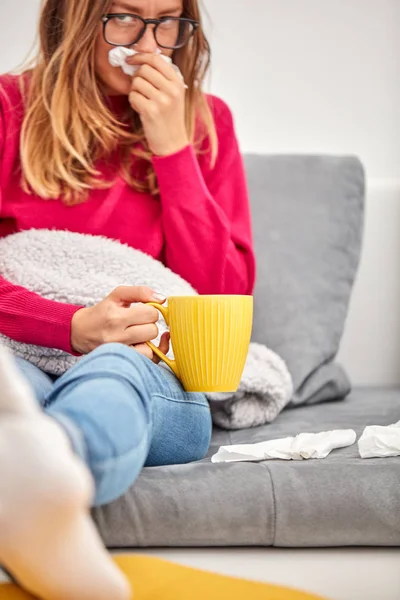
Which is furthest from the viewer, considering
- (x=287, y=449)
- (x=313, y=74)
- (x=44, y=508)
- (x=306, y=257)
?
(x=313, y=74)

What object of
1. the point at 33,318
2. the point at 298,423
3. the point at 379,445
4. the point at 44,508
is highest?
the point at 44,508

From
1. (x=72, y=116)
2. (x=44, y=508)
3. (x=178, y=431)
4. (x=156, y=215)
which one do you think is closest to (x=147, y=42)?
(x=72, y=116)

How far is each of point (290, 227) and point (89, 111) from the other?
502 millimetres

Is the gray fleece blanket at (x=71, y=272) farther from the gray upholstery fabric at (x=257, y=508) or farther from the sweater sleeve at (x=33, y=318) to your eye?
the gray upholstery fabric at (x=257, y=508)

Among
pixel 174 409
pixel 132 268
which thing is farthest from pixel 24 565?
pixel 132 268

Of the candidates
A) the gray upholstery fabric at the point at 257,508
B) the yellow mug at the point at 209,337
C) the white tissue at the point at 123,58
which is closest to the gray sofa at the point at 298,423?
the gray upholstery fabric at the point at 257,508

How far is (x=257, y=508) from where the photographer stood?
2.84 feet

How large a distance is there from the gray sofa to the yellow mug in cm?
11

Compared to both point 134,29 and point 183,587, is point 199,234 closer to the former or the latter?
point 134,29

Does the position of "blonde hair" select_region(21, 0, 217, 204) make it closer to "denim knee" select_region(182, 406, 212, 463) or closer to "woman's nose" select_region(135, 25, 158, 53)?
"woman's nose" select_region(135, 25, 158, 53)

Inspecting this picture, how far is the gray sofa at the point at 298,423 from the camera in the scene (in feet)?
2.81

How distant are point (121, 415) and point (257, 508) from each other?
28 centimetres

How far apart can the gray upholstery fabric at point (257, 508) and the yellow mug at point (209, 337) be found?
4.2 inches

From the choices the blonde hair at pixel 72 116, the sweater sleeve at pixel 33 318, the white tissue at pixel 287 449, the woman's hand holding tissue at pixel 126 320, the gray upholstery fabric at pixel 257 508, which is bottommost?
the white tissue at pixel 287 449
